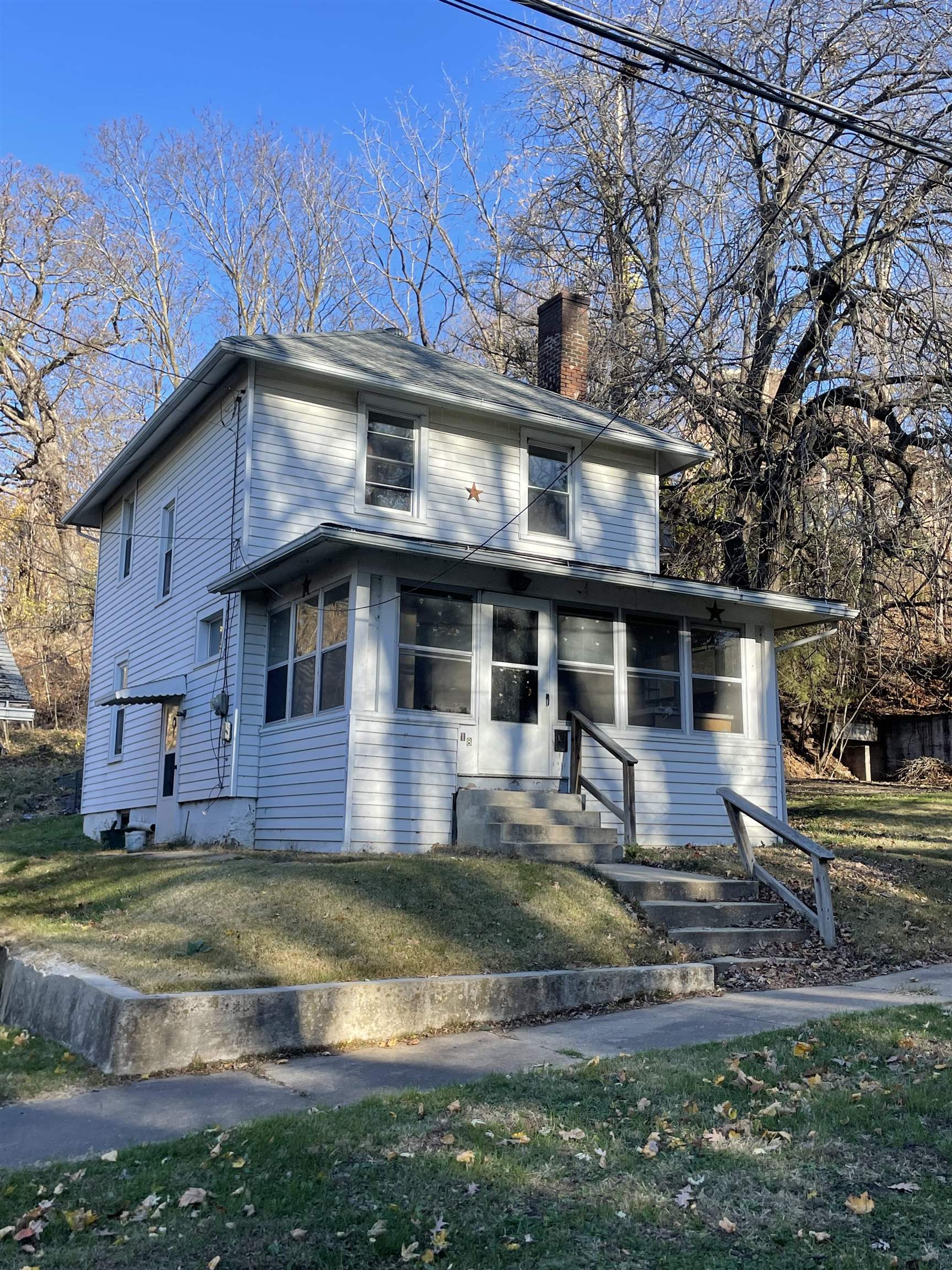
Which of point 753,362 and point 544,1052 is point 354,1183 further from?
point 753,362

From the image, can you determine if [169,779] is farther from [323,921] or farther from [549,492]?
[323,921]

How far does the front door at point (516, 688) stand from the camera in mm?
13047

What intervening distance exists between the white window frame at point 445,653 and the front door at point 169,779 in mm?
4799

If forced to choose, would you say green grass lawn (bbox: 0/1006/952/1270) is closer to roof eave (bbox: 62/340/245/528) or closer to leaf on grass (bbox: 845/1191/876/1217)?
leaf on grass (bbox: 845/1191/876/1217)

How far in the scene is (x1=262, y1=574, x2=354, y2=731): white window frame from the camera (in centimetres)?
1220

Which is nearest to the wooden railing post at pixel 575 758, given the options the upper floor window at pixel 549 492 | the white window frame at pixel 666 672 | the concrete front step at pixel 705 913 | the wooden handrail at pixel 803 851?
the white window frame at pixel 666 672

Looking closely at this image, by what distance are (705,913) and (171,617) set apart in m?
10.1

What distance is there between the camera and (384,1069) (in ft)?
20.0

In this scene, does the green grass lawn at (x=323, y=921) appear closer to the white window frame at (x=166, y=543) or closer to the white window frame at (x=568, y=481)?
the white window frame at (x=568, y=481)

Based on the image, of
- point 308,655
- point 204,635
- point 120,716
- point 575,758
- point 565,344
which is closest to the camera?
point 308,655

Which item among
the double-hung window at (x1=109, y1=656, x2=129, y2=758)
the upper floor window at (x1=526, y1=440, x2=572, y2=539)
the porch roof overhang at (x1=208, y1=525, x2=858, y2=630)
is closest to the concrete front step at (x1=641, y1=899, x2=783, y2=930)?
the porch roof overhang at (x1=208, y1=525, x2=858, y2=630)

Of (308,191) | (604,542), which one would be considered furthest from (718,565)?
(308,191)

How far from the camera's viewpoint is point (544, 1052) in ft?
21.0

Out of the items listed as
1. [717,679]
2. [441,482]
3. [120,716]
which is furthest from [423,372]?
[120,716]
